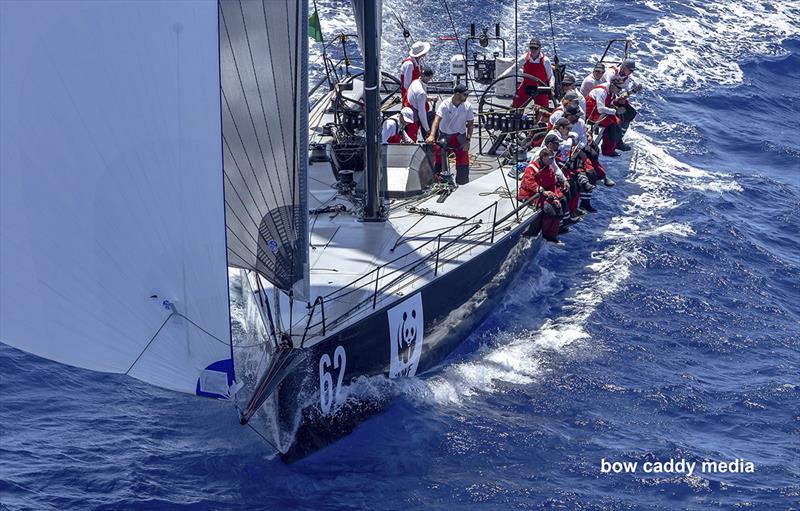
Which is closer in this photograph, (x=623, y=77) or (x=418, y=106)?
(x=418, y=106)

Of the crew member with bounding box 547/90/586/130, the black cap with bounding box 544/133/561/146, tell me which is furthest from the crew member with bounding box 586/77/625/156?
the black cap with bounding box 544/133/561/146

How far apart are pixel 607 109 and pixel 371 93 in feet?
26.0

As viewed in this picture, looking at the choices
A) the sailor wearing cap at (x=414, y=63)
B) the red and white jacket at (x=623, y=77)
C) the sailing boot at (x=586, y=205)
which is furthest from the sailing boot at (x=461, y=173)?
the red and white jacket at (x=623, y=77)

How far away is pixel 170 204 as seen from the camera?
10.0m

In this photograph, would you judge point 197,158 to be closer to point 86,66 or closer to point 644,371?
point 86,66

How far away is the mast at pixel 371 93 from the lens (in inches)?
603

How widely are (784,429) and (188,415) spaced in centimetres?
779

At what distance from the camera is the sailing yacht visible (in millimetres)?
9406

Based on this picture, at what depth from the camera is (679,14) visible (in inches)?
1292

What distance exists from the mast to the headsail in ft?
11.3

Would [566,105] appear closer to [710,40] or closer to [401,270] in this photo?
[401,270]

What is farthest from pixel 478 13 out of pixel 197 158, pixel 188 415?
pixel 197 158

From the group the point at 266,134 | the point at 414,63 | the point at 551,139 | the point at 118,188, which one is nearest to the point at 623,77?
the point at 414,63

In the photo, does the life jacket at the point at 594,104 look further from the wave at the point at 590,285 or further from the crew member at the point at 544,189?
the crew member at the point at 544,189
